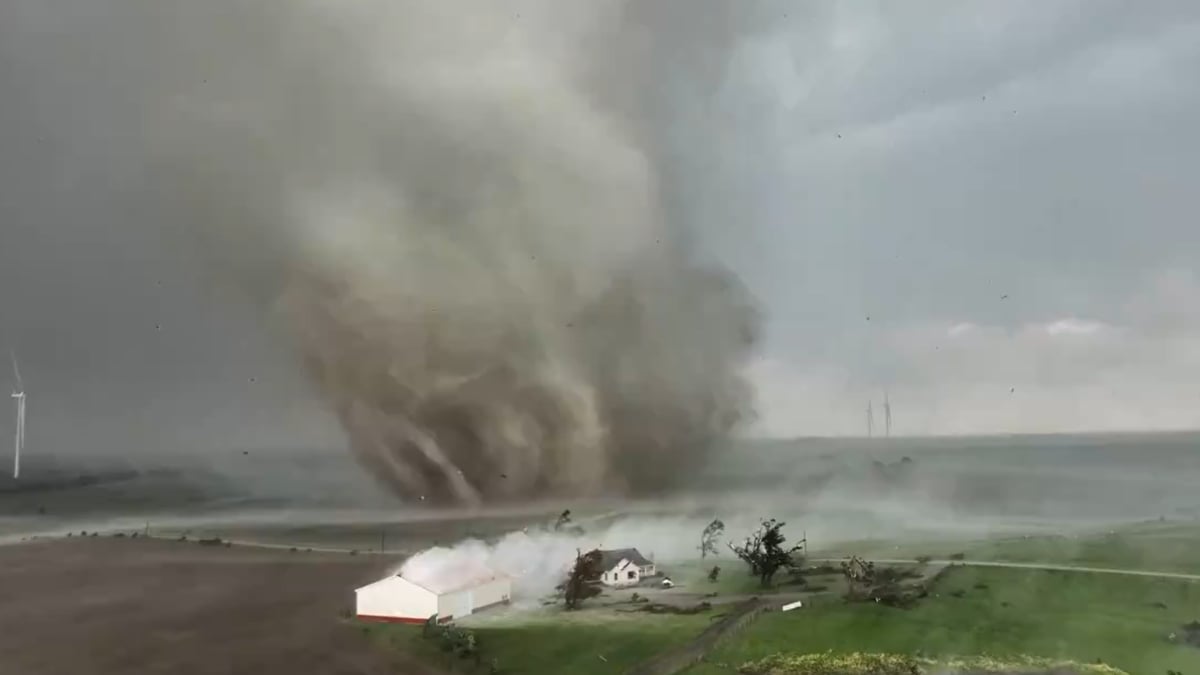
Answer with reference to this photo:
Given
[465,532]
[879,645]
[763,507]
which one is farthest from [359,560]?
[879,645]

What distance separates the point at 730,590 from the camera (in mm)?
13227

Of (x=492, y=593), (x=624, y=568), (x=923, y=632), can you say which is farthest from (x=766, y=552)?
(x=492, y=593)

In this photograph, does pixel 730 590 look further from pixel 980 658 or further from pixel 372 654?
pixel 372 654

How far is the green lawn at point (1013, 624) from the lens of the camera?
35.8 ft

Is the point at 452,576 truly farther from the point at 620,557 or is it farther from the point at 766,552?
the point at 766,552

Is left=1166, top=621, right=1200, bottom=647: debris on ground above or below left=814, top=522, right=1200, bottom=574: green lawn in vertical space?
below

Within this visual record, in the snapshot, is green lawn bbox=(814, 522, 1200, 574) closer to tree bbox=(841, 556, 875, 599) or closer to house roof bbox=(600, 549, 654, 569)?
tree bbox=(841, 556, 875, 599)

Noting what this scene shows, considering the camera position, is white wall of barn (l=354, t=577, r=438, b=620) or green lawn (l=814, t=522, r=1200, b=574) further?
green lawn (l=814, t=522, r=1200, b=574)

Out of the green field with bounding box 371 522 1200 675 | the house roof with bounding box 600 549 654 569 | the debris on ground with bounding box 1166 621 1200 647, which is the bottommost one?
the debris on ground with bounding box 1166 621 1200 647

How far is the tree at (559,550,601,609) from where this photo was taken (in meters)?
12.6

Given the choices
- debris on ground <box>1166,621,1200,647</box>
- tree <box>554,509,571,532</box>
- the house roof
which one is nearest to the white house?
the house roof

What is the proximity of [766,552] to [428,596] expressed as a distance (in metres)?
6.00

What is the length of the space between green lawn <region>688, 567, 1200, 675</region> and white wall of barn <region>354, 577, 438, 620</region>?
13.0 ft

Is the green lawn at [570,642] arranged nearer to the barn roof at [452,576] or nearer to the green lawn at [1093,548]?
the barn roof at [452,576]
